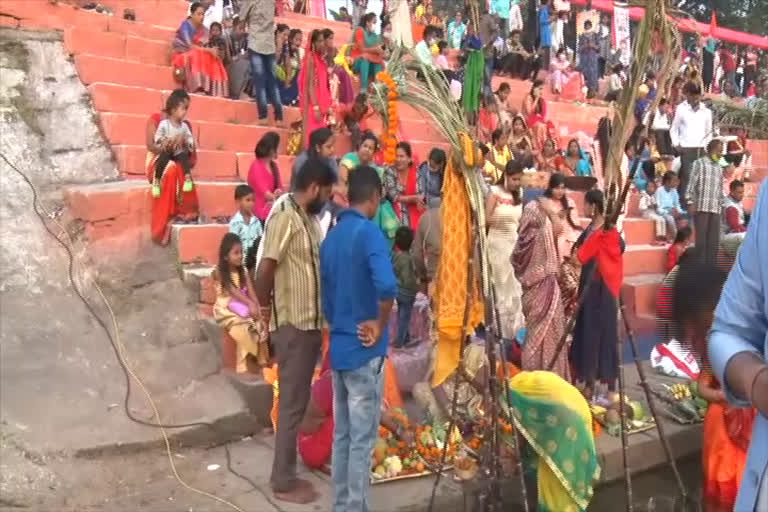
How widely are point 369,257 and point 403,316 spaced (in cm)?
266

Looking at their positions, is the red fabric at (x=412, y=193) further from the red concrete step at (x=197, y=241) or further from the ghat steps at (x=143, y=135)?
the red concrete step at (x=197, y=241)

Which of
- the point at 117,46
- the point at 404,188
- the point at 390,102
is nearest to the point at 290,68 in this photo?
the point at 117,46

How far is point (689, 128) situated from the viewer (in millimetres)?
10750

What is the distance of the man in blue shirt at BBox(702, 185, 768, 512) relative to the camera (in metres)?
1.24

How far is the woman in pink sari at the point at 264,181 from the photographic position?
240 inches

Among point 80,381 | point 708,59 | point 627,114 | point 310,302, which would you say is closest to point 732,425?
point 627,114

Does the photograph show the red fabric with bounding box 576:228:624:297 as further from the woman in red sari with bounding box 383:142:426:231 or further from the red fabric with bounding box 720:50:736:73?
the red fabric with bounding box 720:50:736:73

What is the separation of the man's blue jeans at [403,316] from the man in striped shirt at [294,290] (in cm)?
208

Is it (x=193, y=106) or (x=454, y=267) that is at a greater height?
(x=193, y=106)

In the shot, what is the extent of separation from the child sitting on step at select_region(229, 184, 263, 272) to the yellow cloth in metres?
2.10

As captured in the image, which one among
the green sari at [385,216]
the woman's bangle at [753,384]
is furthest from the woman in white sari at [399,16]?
the woman's bangle at [753,384]

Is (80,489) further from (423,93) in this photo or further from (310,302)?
(423,93)

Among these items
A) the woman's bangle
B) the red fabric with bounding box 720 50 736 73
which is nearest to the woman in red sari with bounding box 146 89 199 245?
the woman's bangle

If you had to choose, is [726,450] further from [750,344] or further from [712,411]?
[750,344]
